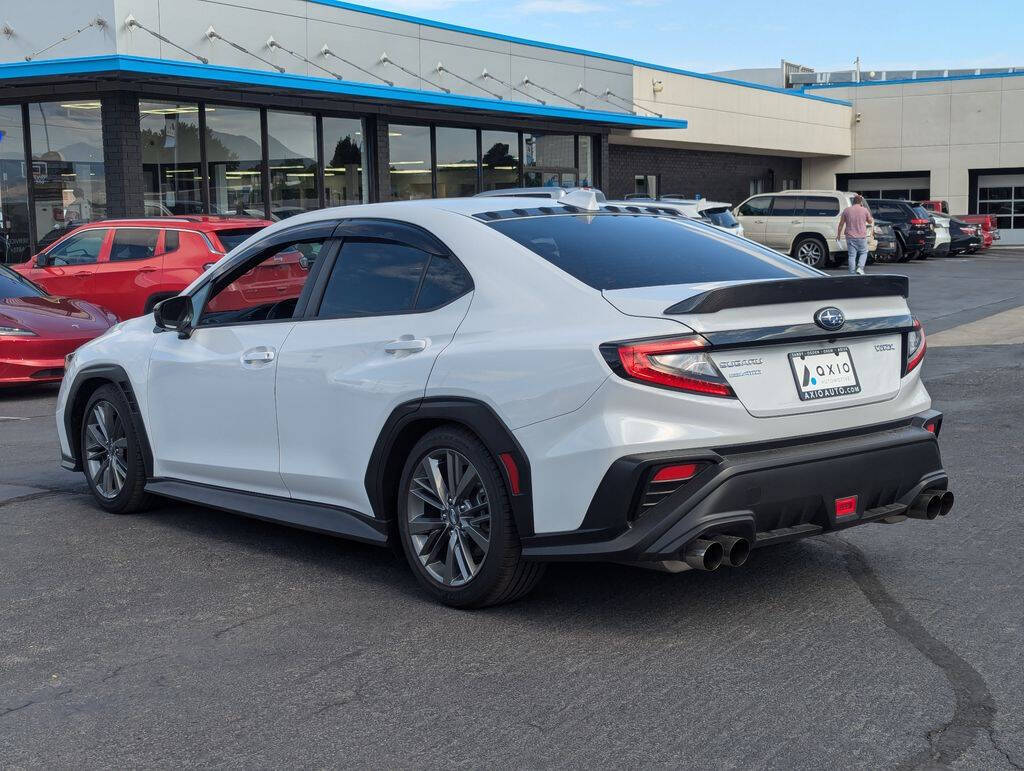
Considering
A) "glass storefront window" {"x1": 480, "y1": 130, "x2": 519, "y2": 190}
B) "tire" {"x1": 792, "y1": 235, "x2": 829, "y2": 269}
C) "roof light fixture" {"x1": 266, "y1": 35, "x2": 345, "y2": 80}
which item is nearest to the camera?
"roof light fixture" {"x1": 266, "y1": 35, "x2": 345, "y2": 80}

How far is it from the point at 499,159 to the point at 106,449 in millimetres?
25105

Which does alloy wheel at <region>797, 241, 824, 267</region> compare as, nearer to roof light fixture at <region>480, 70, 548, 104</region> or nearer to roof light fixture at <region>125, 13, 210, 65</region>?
roof light fixture at <region>480, 70, 548, 104</region>

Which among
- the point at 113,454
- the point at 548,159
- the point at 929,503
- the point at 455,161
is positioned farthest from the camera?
the point at 548,159

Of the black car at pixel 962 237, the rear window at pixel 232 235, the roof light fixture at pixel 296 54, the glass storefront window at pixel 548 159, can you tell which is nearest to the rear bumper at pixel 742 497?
the rear window at pixel 232 235

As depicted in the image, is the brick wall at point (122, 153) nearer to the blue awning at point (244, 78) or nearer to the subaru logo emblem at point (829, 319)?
the blue awning at point (244, 78)

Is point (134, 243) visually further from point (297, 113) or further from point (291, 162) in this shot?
point (297, 113)

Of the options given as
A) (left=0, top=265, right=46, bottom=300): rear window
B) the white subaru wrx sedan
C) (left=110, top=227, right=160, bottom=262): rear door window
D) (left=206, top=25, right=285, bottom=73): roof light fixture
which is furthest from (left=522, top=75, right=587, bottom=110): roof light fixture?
the white subaru wrx sedan

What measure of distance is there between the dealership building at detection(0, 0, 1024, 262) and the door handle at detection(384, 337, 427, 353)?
633 inches

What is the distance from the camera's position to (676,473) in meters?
4.36

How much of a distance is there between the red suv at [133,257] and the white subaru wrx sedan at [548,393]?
28.7 ft

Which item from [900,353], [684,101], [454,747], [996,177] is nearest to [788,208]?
[684,101]

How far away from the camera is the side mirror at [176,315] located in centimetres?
635

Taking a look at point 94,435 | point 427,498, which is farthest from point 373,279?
point 94,435

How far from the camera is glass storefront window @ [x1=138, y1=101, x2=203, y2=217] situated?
22.0 metres
